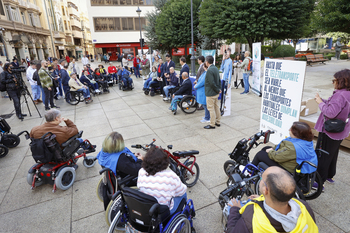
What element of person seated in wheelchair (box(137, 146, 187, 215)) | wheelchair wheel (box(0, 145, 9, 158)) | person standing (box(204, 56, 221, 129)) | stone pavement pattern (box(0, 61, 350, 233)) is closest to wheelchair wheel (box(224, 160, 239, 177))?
stone pavement pattern (box(0, 61, 350, 233))

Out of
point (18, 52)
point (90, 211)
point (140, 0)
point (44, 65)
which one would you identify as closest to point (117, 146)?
point (90, 211)

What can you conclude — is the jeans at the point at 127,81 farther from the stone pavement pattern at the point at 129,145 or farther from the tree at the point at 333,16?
the tree at the point at 333,16

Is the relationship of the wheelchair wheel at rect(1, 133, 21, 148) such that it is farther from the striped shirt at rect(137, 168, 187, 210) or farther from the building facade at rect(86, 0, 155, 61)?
the building facade at rect(86, 0, 155, 61)

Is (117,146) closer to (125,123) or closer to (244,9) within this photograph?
(125,123)

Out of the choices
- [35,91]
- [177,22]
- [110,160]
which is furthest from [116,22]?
[110,160]

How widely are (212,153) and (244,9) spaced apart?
13610 millimetres

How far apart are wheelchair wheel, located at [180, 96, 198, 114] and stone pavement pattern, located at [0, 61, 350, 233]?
0.25m

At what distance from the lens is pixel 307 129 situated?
257cm

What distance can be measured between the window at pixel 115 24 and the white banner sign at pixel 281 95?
3535cm

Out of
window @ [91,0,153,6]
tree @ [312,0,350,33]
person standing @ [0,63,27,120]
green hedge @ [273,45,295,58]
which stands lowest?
person standing @ [0,63,27,120]

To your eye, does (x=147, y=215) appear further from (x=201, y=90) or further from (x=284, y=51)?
(x=284, y=51)

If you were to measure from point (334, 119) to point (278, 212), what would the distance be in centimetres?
219

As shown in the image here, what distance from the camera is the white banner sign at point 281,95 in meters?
3.79

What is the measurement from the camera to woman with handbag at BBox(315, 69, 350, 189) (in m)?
2.80
